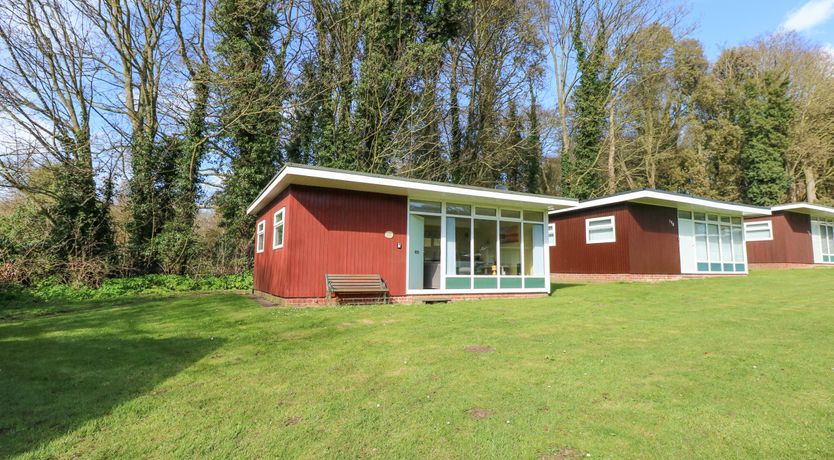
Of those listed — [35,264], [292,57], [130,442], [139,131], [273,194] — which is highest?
[292,57]

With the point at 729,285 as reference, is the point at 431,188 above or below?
above

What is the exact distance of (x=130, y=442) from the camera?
2750mm

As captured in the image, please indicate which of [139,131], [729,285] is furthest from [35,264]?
[729,285]

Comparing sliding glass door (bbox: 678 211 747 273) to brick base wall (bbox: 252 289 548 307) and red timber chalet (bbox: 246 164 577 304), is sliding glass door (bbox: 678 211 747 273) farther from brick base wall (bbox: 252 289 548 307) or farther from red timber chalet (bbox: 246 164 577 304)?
brick base wall (bbox: 252 289 548 307)

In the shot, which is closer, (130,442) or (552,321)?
(130,442)

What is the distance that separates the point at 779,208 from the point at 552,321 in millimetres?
19087

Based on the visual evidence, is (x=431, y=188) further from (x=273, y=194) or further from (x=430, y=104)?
(x=430, y=104)

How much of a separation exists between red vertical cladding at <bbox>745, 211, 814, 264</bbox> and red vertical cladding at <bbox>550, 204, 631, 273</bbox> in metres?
11.3

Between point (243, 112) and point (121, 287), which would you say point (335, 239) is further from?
point (243, 112)

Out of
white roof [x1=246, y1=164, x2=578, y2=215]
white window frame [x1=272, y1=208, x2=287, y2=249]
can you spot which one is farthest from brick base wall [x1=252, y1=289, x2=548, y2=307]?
white roof [x1=246, y1=164, x2=578, y2=215]

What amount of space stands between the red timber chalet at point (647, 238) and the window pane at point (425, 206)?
6.79m

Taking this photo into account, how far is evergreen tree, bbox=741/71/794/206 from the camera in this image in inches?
1022

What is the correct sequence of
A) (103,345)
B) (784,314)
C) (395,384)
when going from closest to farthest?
(395,384) → (103,345) → (784,314)

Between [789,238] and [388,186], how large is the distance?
21.3 meters
